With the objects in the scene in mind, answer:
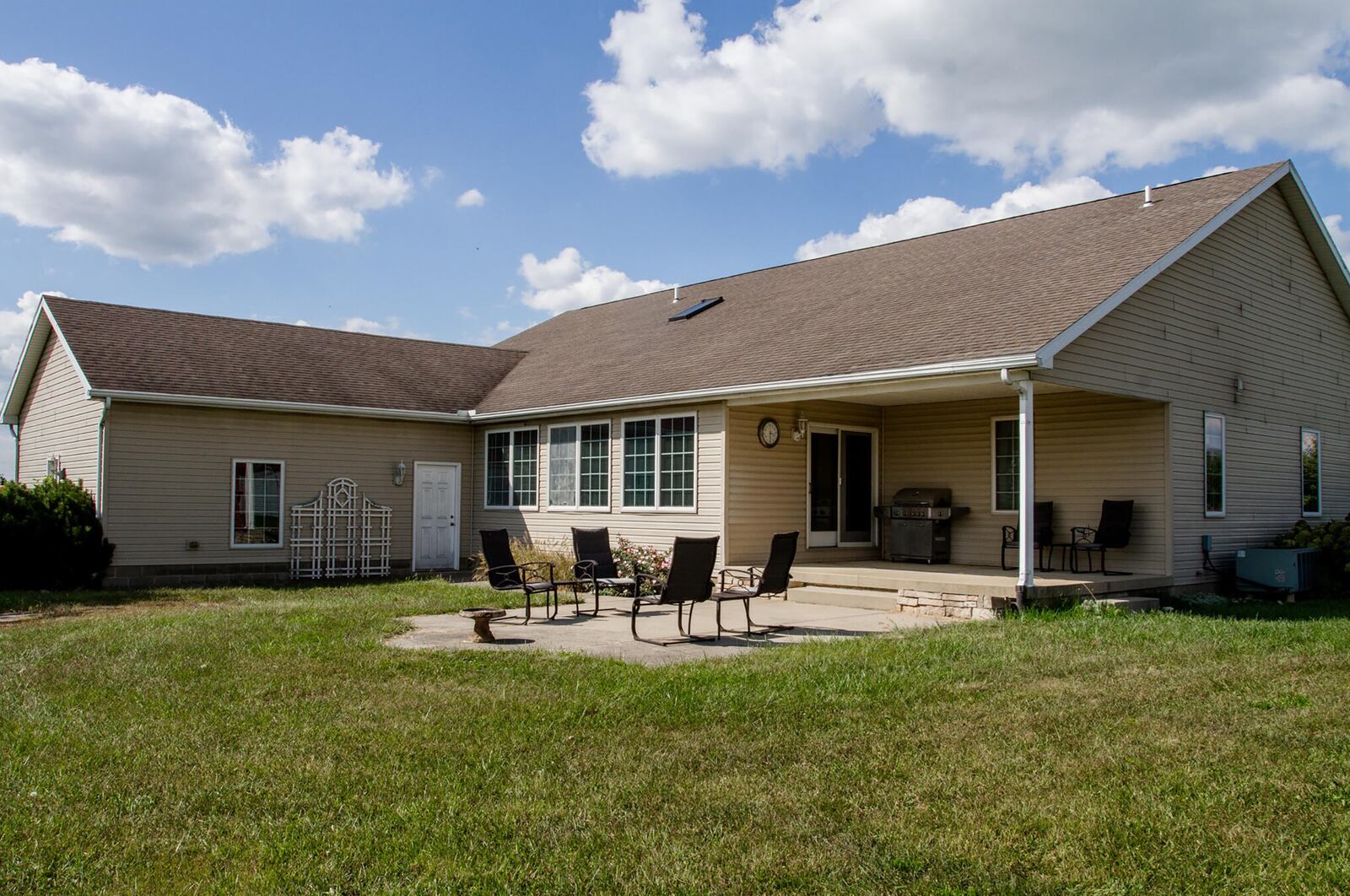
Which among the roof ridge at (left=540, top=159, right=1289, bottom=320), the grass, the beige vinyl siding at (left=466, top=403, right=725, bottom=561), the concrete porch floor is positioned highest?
the roof ridge at (left=540, top=159, right=1289, bottom=320)

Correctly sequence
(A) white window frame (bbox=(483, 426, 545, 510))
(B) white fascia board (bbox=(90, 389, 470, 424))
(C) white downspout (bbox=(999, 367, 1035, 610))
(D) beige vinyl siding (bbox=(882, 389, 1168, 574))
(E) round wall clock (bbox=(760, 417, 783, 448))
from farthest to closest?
1. (A) white window frame (bbox=(483, 426, 545, 510))
2. (B) white fascia board (bbox=(90, 389, 470, 424))
3. (E) round wall clock (bbox=(760, 417, 783, 448))
4. (D) beige vinyl siding (bbox=(882, 389, 1168, 574))
5. (C) white downspout (bbox=(999, 367, 1035, 610))

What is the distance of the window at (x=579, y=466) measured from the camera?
53.0 feet

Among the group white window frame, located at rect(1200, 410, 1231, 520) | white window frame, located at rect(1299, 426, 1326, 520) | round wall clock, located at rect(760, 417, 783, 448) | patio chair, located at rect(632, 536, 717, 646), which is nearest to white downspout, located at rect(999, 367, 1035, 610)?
patio chair, located at rect(632, 536, 717, 646)

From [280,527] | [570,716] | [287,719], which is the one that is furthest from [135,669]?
[280,527]

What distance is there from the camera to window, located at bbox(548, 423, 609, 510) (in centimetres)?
1616

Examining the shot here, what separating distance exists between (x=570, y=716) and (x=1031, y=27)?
899 centimetres

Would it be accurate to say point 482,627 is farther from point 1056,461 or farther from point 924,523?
point 1056,461

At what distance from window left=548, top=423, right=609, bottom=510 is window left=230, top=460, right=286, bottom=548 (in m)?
4.57

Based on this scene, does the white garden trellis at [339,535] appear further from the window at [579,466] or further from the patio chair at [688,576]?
the patio chair at [688,576]

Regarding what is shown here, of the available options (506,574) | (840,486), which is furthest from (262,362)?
(840,486)

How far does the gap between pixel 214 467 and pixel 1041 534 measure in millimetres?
12714

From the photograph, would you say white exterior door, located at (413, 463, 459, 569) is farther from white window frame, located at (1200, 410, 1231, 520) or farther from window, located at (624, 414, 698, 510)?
white window frame, located at (1200, 410, 1231, 520)

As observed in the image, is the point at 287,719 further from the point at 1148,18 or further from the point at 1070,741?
the point at 1148,18

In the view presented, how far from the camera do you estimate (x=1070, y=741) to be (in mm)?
5512
